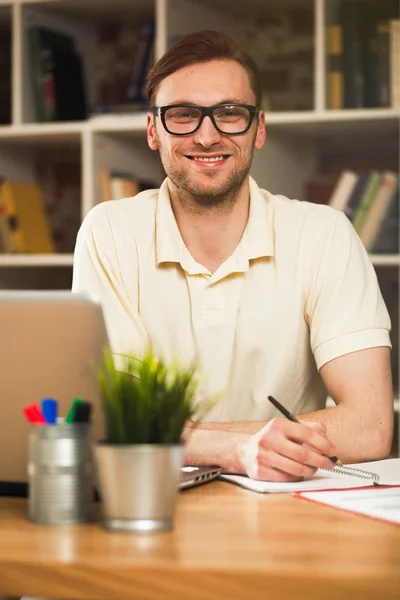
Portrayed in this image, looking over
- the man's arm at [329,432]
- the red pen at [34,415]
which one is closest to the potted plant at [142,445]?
the red pen at [34,415]

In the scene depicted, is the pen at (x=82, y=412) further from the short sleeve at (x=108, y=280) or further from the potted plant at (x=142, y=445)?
the short sleeve at (x=108, y=280)

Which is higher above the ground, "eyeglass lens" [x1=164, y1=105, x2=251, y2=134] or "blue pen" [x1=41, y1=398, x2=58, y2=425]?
"eyeglass lens" [x1=164, y1=105, x2=251, y2=134]

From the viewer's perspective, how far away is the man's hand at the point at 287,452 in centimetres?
144

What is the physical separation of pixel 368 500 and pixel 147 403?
382 millimetres

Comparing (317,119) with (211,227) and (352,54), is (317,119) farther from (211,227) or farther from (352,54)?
(211,227)

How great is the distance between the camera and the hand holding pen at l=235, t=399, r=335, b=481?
4.71 feet

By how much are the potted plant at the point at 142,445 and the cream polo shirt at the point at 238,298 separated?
3.10 feet

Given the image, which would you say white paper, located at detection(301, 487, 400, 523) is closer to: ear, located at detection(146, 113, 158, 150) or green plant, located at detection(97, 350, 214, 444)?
green plant, located at detection(97, 350, 214, 444)

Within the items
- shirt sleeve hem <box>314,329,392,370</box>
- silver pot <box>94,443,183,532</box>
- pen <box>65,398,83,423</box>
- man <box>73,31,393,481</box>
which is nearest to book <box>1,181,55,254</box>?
man <box>73,31,393,481</box>

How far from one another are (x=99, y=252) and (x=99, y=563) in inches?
48.2

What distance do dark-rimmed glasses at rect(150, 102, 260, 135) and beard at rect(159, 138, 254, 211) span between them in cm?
5

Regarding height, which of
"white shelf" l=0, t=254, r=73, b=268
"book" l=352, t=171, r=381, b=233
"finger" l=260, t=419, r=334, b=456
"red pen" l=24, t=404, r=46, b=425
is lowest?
"finger" l=260, t=419, r=334, b=456

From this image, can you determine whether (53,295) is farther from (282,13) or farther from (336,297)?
(282,13)

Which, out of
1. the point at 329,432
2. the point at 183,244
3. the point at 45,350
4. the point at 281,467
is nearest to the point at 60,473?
the point at 45,350
